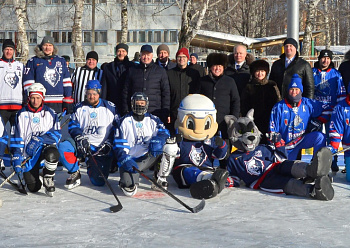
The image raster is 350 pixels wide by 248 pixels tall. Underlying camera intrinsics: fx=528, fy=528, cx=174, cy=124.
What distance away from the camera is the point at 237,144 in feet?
17.2

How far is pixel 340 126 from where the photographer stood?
5.49 m

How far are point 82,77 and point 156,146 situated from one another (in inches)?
80.0

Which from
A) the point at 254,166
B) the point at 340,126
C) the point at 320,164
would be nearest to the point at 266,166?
the point at 254,166

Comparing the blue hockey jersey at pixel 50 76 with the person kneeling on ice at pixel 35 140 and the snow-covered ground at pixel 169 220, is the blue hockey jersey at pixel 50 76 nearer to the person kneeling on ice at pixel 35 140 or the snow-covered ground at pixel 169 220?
the person kneeling on ice at pixel 35 140

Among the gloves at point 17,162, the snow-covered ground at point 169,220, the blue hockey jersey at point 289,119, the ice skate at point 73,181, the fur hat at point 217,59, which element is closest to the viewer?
the snow-covered ground at point 169,220

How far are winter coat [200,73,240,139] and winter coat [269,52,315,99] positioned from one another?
572 millimetres

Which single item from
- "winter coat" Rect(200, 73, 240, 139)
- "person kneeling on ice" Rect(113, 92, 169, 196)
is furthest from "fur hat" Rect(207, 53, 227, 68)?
"person kneeling on ice" Rect(113, 92, 169, 196)

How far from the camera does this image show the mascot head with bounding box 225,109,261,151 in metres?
5.12

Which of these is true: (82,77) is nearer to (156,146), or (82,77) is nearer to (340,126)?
(156,146)

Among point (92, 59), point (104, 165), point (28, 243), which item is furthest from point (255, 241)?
point (92, 59)

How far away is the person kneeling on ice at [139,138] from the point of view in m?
5.02

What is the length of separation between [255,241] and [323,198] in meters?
1.36

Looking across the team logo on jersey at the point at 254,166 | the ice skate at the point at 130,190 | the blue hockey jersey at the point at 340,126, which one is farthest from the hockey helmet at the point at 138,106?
the blue hockey jersey at the point at 340,126

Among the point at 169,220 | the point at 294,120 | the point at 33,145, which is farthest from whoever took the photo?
the point at 294,120
